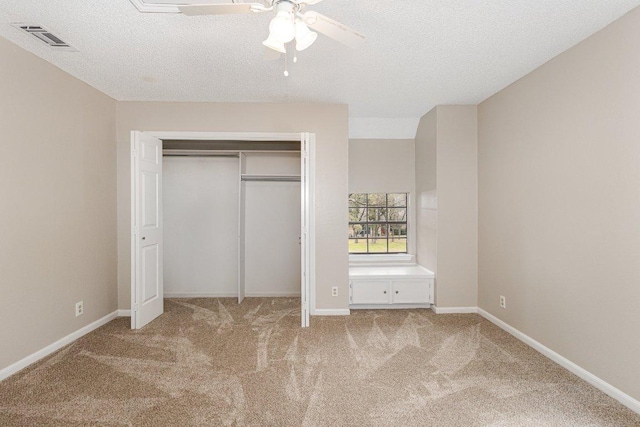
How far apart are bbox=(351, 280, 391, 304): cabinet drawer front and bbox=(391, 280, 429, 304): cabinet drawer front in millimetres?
89

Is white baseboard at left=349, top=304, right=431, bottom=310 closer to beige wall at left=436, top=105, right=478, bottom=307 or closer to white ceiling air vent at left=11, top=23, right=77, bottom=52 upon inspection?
beige wall at left=436, top=105, right=478, bottom=307

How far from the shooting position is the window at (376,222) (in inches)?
201

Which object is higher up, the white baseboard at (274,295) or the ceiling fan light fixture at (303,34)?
the ceiling fan light fixture at (303,34)

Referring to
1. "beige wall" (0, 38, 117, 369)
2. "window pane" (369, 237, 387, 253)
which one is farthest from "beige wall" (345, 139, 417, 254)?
"beige wall" (0, 38, 117, 369)

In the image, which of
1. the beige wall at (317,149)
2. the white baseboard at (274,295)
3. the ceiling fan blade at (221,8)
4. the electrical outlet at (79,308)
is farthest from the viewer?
the white baseboard at (274,295)

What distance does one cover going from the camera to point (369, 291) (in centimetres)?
423

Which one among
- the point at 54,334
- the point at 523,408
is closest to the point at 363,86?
the point at 523,408

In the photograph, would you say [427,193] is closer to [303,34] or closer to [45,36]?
[303,34]

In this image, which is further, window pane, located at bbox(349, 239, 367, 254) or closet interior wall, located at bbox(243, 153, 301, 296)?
window pane, located at bbox(349, 239, 367, 254)

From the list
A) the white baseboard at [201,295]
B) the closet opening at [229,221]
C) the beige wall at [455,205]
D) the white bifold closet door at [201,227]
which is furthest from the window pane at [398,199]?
the white baseboard at [201,295]

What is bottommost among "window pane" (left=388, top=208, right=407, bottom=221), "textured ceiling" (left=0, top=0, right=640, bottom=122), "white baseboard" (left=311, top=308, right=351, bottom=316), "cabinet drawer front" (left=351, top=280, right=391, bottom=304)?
"white baseboard" (left=311, top=308, right=351, bottom=316)

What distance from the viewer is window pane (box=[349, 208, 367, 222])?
5.12 metres

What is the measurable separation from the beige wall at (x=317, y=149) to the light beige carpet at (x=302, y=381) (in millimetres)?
632

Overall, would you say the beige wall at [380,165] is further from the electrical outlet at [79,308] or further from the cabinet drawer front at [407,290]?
the electrical outlet at [79,308]
